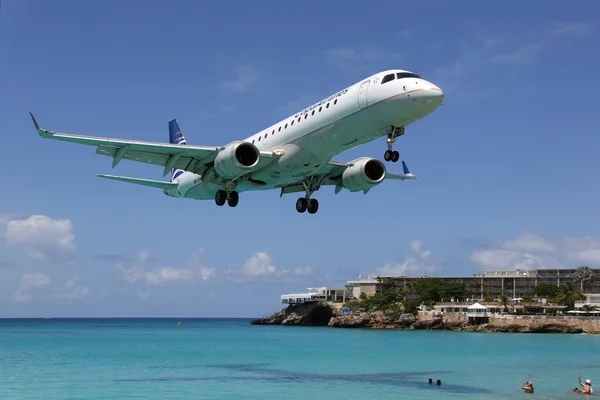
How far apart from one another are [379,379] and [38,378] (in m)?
40.3

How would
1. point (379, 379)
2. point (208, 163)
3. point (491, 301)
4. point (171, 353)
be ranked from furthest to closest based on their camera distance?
point (491, 301) → point (171, 353) → point (379, 379) → point (208, 163)

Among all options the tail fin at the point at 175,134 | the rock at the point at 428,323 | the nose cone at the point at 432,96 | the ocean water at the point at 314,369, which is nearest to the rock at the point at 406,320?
the rock at the point at 428,323

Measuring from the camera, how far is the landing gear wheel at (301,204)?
5047 cm

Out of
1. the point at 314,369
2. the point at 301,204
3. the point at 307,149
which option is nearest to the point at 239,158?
the point at 307,149

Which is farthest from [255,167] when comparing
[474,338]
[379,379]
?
[474,338]

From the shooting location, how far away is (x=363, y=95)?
38.0 m

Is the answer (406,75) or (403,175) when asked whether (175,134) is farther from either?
(406,75)

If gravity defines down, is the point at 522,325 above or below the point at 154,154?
below

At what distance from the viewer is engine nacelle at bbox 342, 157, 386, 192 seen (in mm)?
46844

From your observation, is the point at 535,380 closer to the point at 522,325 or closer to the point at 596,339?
the point at 596,339

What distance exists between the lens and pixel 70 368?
101875 mm

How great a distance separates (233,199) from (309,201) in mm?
5577

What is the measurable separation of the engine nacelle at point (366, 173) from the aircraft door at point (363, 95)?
9.12 m

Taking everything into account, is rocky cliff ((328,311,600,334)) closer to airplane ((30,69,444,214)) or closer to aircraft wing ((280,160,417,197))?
aircraft wing ((280,160,417,197))
